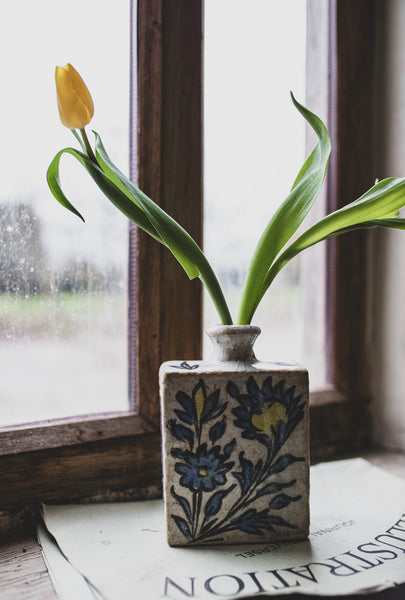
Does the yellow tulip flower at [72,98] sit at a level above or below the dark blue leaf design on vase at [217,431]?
above

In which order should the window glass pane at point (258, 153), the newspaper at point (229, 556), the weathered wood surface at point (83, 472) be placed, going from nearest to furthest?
the newspaper at point (229, 556) < the weathered wood surface at point (83, 472) < the window glass pane at point (258, 153)

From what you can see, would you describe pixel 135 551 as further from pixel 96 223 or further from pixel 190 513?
pixel 96 223

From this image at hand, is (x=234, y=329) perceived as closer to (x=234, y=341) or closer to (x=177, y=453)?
(x=234, y=341)

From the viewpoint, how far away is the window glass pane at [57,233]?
2.02ft

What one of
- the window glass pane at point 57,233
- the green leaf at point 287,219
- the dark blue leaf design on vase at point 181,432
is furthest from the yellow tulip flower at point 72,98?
the dark blue leaf design on vase at point 181,432

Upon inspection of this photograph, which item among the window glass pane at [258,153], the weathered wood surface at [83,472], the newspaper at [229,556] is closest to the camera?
the newspaper at [229,556]

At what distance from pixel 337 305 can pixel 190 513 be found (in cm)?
48

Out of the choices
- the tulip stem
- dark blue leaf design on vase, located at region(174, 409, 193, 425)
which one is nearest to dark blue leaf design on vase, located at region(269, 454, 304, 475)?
dark blue leaf design on vase, located at region(174, 409, 193, 425)

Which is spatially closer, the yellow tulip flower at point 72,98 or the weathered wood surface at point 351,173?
the yellow tulip flower at point 72,98

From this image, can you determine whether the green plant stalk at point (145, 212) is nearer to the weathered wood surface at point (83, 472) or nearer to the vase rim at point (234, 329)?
the vase rim at point (234, 329)

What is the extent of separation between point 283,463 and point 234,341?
14cm

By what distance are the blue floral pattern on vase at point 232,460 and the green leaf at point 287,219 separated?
0.10 m

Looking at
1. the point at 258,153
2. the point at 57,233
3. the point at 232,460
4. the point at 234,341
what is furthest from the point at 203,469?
the point at 258,153

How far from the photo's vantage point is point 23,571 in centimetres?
50
